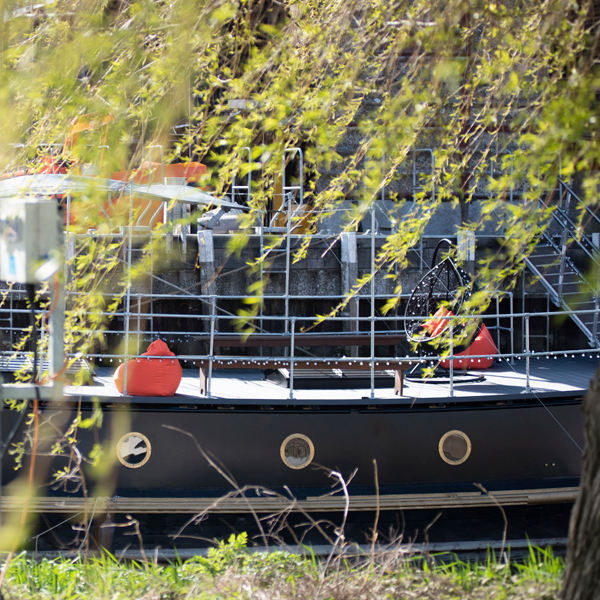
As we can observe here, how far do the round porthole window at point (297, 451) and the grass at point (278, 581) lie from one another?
215 cm

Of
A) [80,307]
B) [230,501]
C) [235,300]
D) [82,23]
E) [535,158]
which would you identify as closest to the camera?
[535,158]

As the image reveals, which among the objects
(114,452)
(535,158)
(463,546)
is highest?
(535,158)

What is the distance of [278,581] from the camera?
9.73ft

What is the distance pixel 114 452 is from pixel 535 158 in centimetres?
449

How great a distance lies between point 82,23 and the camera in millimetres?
2775

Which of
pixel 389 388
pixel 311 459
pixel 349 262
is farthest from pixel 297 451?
pixel 349 262

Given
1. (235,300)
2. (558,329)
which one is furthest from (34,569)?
(558,329)

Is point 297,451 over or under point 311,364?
under

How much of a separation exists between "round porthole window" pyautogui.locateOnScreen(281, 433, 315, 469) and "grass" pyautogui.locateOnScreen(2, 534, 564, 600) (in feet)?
7.06

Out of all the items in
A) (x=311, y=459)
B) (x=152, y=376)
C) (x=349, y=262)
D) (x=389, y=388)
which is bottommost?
(x=311, y=459)

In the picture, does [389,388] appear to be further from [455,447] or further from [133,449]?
[133,449]

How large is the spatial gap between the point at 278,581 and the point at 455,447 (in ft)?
10.6

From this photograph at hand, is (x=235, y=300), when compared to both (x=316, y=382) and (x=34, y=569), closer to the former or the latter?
(x=316, y=382)

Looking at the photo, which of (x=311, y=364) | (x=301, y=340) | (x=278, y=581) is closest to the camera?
(x=278, y=581)
